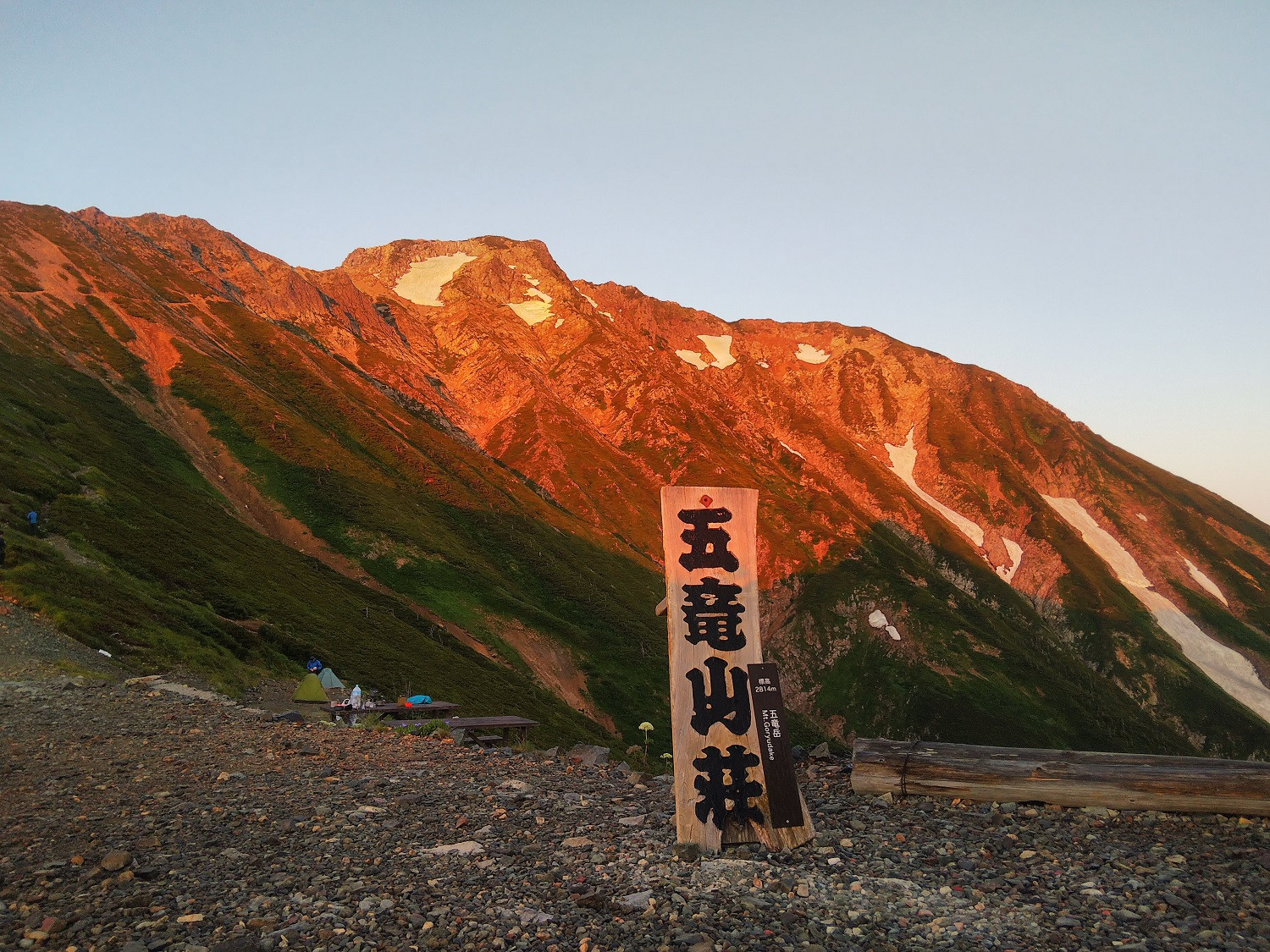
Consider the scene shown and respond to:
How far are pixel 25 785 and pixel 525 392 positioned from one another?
176561 millimetres

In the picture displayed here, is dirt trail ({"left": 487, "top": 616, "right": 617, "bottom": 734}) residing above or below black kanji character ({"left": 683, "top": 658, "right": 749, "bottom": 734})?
below

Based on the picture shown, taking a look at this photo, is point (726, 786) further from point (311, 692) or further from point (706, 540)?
point (311, 692)

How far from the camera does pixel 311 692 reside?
31422 millimetres

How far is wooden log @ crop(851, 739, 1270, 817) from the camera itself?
11664 mm

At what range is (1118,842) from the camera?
1128cm

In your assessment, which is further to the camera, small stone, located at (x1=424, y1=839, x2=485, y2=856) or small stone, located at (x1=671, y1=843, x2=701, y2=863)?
Result: small stone, located at (x1=671, y1=843, x2=701, y2=863)

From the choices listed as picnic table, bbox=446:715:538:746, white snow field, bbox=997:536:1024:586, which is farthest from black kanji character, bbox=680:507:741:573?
white snow field, bbox=997:536:1024:586

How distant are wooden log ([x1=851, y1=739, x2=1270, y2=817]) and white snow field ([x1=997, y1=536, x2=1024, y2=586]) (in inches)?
7440

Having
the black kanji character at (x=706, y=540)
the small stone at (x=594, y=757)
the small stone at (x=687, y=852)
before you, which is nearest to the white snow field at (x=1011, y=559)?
the small stone at (x=594, y=757)

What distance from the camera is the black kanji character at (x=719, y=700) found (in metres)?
13.0

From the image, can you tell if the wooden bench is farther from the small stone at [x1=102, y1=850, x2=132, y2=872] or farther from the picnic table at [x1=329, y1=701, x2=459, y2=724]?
the small stone at [x1=102, y1=850, x2=132, y2=872]

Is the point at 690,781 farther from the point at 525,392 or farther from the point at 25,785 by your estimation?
the point at 525,392

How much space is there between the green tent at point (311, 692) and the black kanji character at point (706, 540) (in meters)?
22.8

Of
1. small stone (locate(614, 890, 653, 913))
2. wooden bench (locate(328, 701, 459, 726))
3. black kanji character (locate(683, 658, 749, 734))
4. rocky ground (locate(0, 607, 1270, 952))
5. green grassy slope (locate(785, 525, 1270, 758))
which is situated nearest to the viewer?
rocky ground (locate(0, 607, 1270, 952))
